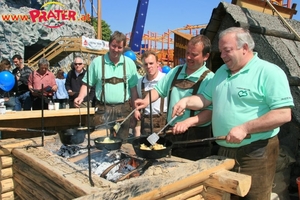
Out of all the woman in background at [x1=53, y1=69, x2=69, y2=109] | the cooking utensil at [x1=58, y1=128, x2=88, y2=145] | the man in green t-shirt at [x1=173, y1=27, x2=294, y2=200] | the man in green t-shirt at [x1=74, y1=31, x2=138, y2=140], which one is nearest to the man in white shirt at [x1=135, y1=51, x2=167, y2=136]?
the man in green t-shirt at [x1=74, y1=31, x2=138, y2=140]

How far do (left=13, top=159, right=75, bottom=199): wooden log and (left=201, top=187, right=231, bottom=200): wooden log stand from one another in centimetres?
95

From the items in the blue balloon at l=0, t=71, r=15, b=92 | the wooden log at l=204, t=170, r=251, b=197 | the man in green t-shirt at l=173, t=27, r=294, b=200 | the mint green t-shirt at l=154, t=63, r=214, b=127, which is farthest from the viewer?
the blue balloon at l=0, t=71, r=15, b=92

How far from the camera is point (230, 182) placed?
1.88 meters

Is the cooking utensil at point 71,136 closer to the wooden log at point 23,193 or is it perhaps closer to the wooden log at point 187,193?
the wooden log at point 23,193

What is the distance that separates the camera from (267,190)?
227 centimetres

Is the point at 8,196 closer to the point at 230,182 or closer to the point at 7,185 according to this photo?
the point at 7,185

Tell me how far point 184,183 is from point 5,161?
1991mm

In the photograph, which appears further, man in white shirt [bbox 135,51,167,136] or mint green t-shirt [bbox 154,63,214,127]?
man in white shirt [bbox 135,51,167,136]

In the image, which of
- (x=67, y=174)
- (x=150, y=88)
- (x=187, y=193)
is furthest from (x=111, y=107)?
(x=187, y=193)

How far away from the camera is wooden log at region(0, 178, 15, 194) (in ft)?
9.59

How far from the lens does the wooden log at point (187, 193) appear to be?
6.15 feet

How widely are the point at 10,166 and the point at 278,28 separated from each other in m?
4.41

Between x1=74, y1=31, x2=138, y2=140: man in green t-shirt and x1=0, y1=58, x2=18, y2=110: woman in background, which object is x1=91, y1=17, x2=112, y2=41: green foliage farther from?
x1=74, y1=31, x2=138, y2=140: man in green t-shirt

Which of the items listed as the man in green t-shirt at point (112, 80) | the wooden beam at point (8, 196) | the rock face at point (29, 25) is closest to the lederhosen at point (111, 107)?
the man in green t-shirt at point (112, 80)
